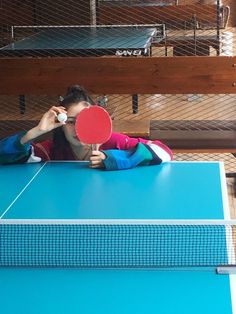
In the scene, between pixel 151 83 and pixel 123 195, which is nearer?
pixel 123 195

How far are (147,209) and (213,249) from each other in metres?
0.50

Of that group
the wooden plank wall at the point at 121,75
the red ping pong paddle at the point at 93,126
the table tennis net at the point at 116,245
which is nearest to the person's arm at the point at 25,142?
the red ping pong paddle at the point at 93,126

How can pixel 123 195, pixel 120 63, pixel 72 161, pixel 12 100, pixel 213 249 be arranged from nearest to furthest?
pixel 213 249 → pixel 123 195 → pixel 72 161 → pixel 120 63 → pixel 12 100

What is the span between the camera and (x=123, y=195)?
2.56m

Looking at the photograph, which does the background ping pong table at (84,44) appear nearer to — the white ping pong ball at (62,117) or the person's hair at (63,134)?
the person's hair at (63,134)

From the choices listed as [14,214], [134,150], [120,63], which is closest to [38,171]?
[134,150]

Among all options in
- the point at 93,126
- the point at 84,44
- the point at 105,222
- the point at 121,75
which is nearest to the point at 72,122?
the point at 93,126

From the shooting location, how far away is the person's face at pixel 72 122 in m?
2.93

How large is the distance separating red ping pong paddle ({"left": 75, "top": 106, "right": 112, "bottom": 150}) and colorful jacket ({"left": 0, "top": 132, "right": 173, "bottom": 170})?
0.11m

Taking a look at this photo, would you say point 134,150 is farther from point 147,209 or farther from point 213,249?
point 213,249

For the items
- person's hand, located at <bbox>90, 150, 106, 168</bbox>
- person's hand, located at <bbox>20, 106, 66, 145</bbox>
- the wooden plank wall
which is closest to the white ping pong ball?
person's hand, located at <bbox>20, 106, 66, 145</bbox>

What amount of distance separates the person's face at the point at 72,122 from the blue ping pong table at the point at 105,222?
5.6 inches

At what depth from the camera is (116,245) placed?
192cm

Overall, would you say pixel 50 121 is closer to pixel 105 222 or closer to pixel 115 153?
pixel 115 153
